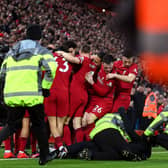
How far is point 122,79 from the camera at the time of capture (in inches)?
326

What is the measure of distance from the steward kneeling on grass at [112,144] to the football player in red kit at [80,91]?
1.69 m

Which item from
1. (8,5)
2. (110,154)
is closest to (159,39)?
(110,154)

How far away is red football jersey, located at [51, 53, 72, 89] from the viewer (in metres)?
8.09

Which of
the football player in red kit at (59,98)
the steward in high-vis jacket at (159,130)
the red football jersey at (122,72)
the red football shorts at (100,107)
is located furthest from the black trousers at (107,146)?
the red football shorts at (100,107)

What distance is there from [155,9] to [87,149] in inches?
235

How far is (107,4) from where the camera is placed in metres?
1.08

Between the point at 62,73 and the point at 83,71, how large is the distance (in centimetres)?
→ 43

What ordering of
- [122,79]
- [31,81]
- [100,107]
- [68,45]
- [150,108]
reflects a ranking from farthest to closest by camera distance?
[150,108], [100,107], [122,79], [68,45], [31,81]

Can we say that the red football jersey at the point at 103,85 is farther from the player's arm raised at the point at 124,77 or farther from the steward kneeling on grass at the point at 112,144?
the steward kneeling on grass at the point at 112,144

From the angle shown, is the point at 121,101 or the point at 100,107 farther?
the point at 100,107

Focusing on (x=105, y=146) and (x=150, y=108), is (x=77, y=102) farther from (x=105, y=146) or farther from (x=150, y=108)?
(x=150, y=108)

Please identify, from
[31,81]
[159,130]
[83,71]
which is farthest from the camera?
[83,71]

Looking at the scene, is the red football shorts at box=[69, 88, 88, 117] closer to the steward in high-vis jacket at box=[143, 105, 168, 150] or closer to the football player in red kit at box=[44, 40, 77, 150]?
the football player in red kit at box=[44, 40, 77, 150]

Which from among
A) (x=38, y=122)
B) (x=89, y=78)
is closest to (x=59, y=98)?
(x=89, y=78)
